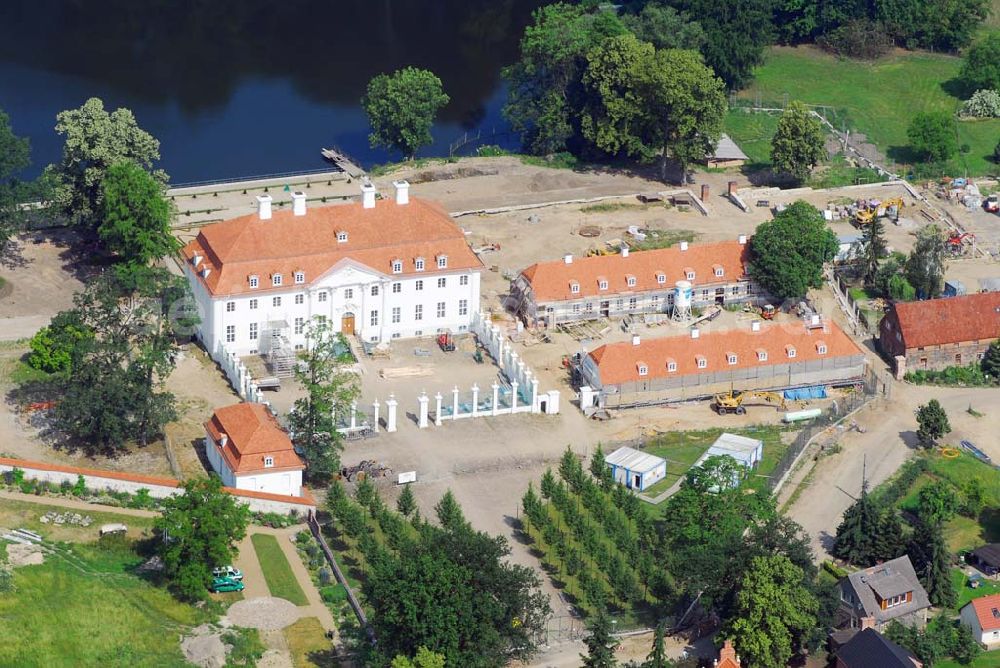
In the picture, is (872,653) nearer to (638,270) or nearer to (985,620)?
(985,620)

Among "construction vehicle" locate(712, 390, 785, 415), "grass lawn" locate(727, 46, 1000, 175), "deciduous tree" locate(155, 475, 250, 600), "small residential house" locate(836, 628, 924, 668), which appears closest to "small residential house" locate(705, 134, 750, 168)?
"grass lawn" locate(727, 46, 1000, 175)

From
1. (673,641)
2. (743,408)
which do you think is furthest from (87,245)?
(673,641)

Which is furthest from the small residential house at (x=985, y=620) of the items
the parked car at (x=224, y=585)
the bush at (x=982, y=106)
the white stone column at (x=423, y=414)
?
the bush at (x=982, y=106)

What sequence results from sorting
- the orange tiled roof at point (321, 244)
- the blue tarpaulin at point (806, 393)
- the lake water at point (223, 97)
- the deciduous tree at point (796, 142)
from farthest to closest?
the lake water at point (223, 97), the deciduous tree at point (796, 142), the blue tarpaulin at point (806, 393), the orange tiled roof at point (321, 244)

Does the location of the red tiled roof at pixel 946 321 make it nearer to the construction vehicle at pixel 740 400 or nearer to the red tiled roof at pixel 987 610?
the construction vehicle at pixel 740 400

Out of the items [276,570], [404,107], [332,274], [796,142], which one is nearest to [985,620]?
[276,570]

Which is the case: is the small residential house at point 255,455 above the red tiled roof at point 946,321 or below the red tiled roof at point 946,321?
below

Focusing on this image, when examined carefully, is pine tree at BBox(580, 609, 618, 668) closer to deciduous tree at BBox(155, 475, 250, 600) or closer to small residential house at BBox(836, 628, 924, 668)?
small residential house at BBox(836, 628, 924, 668)
